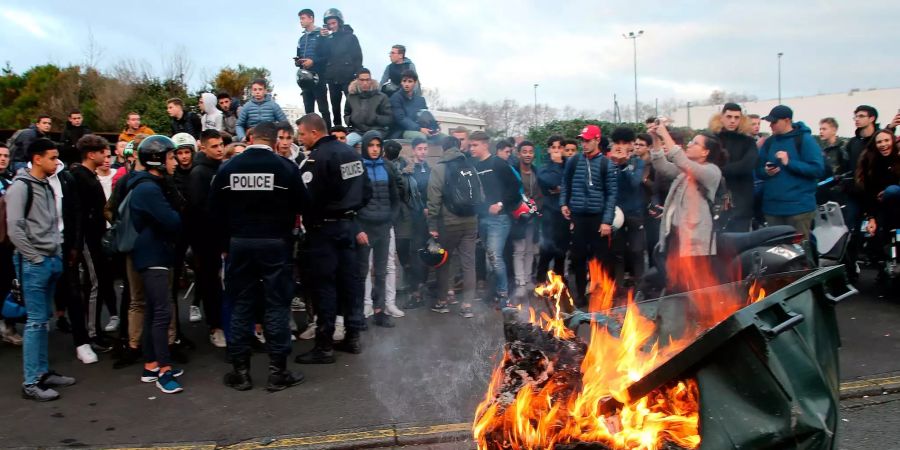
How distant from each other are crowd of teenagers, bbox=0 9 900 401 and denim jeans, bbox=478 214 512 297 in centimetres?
2

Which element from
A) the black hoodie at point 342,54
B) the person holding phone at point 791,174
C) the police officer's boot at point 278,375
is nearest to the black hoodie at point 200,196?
the police officer's boot at point 278,375

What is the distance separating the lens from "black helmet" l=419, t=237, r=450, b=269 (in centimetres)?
788

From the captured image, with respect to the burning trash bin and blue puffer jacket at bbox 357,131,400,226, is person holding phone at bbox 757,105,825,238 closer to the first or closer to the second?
blue puffer jacket at bbox 357,131,400,226

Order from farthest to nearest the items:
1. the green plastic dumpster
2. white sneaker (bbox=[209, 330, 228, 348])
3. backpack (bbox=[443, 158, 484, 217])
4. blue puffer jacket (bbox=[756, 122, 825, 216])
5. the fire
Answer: backpack (bbox=[443, 158, 484, 217]), blue puffer jacket (bbox=[756, 122, 825, 216]), white sneaker (bbox=[209, 330, 228, 348]), the fire, the green plastic dumpster

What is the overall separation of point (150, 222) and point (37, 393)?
61.5 inches

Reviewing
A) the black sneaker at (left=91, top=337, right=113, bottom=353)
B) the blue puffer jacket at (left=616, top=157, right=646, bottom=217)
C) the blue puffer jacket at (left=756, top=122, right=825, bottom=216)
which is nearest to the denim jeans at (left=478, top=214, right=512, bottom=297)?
the blue puffer jacket at (left=616, top=157, right=646, bottom=217)

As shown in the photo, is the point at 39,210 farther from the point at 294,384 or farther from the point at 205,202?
the point at 294,384

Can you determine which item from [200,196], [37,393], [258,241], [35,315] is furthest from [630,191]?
[37,393]

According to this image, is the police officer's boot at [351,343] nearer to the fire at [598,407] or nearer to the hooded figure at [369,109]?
the fire at [598,407]

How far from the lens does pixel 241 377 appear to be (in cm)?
558

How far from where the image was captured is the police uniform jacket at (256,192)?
5.39m

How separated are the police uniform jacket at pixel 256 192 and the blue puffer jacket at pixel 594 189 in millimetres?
3596

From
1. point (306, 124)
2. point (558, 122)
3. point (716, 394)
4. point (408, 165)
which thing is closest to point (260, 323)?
point (306, 124)

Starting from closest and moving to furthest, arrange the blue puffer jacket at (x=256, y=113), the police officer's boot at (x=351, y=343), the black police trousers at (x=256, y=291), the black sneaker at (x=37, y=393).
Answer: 1. the black sneaker at (x=37, y=393)
2. the black police trousers at (x=256, y=291)
3. the police officer's boot at (x=351, y=343)
4. the blue puffer jacket at (x=256, y=113)
